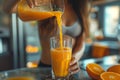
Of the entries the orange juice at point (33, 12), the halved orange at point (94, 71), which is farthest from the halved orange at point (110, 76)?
the orange juice at point (33, 12)

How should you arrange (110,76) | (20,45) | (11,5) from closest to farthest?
(110,76) < (11,5) < (20,45)

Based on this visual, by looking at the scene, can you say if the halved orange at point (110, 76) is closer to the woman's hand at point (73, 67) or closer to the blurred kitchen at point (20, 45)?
the woman's hand at point (73, 67)

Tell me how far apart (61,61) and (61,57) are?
0.02 metres

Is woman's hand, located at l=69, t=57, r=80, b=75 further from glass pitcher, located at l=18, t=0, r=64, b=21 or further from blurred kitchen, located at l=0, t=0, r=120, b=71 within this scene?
blurred kitchen, located at l=0, t=0, r=120, b=71

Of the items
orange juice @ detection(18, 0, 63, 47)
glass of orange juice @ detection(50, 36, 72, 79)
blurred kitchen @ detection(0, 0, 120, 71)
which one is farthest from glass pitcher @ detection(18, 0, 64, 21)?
blurred kitchen @ detection(0, 0, 120, 71)

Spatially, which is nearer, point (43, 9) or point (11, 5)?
point (43, 9)

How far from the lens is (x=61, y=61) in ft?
3.04

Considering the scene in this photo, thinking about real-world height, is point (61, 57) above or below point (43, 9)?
below

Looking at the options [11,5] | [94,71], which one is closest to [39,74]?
[94,71]

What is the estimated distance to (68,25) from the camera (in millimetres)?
1421

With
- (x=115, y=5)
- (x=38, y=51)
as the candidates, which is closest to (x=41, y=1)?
(x=38, y=51)

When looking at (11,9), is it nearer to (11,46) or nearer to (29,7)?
(29,7)

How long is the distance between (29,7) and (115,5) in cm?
475

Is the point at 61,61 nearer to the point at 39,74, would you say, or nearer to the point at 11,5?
the point at 39,74
